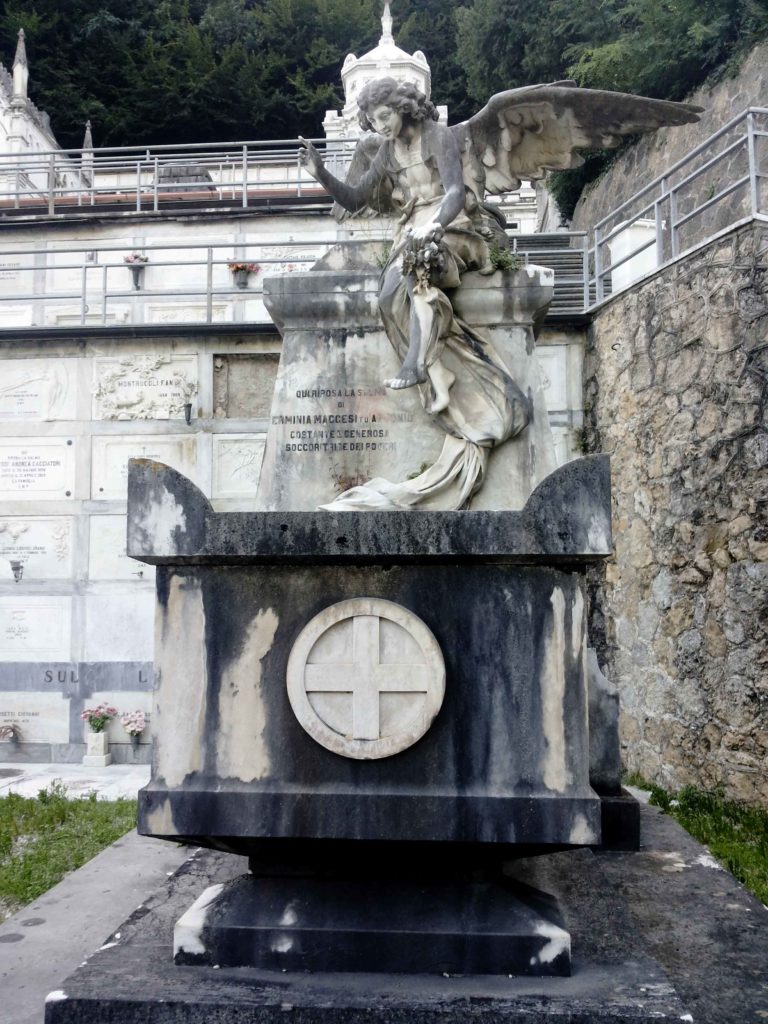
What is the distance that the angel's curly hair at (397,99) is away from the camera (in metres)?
4.01

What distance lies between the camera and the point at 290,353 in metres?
4.19

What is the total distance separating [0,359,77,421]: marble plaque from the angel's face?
7.85 m

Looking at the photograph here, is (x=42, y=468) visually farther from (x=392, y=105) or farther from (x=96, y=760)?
(x=392, y=105)

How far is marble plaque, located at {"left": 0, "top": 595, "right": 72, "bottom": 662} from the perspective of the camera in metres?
10.8

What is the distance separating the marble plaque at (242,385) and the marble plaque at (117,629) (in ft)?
7.97

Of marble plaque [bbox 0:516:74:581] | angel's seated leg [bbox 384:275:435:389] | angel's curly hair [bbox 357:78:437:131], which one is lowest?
marble plaque [bbox 0:516:74:581]

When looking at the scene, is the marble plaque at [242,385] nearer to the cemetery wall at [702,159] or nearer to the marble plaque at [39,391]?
the marble plaque at [39,391]

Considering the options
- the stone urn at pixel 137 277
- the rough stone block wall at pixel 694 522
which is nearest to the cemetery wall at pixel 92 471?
the stone urn at pixel 137 277

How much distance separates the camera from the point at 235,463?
10.8 metres

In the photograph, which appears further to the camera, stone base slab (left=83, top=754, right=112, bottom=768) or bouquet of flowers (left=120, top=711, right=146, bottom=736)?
bouquet of flowers (left=120, top=711, right=146, bottom=736)

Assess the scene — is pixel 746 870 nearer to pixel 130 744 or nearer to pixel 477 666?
pixel 477 666

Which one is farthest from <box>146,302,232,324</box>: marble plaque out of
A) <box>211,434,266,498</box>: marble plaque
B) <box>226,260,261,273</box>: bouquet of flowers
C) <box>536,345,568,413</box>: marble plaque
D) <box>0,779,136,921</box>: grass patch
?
<box>0,779,136,921</box>: grass patch

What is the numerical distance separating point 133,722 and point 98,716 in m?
0.40

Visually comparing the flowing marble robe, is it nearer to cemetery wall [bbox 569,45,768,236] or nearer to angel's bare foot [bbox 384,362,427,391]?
angel's bare foot [bbox 384,362,427,391]
